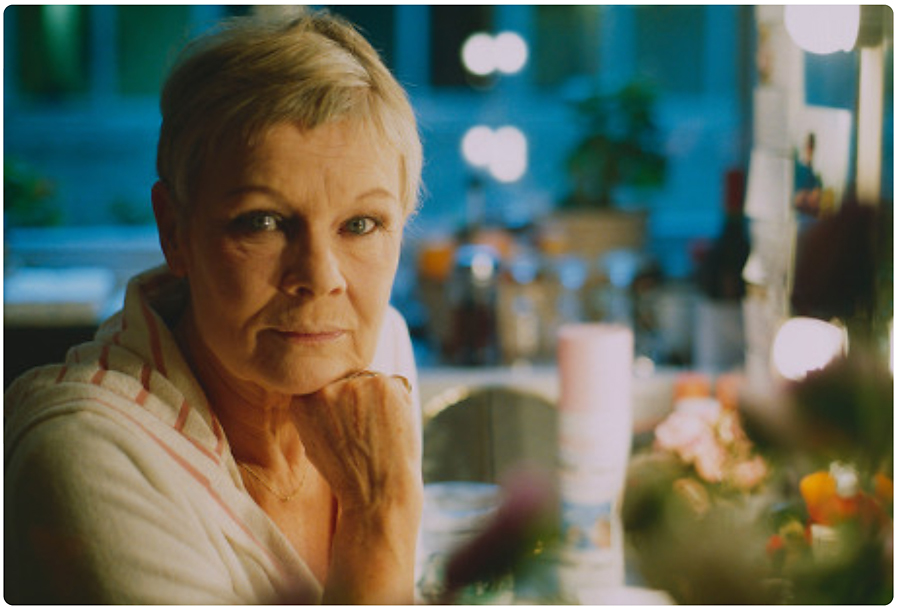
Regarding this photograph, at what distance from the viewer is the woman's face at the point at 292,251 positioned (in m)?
0.73

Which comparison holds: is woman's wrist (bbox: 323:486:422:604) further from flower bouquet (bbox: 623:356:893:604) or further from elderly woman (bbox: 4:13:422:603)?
flower bouquet (bbox: 623:356:893:604)

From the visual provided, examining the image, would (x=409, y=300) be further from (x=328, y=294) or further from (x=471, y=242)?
(x=328, y=294)

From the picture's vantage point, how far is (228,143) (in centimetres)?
72

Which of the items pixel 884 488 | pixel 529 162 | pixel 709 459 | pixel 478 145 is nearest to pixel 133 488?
pixel 709 459

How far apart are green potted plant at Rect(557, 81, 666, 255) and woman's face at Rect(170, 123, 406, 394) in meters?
1.20

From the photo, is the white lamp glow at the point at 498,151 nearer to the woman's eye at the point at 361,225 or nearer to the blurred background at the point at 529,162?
the blurred background at the point at 529,162

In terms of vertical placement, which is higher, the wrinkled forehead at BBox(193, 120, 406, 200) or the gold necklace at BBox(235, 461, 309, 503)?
the wrinkled forehead at BBox(193, 120, 406, 200)

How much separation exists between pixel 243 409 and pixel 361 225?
182 millimetres

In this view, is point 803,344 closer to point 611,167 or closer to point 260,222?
point 260,222

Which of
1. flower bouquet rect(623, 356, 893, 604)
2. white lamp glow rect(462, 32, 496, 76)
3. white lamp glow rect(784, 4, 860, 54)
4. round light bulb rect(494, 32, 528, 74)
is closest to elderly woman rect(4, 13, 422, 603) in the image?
flower bouquet rect(623, 356, 893, 604)

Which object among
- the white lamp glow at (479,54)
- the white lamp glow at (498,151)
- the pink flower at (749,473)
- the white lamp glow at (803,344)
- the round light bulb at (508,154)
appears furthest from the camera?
the round light bulb at (508,154)

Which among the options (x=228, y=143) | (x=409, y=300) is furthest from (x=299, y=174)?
Answer: (x=409, y=300)

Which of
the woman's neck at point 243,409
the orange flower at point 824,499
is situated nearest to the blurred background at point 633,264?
the orange flower at point 824,499

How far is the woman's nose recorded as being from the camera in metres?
0.74
